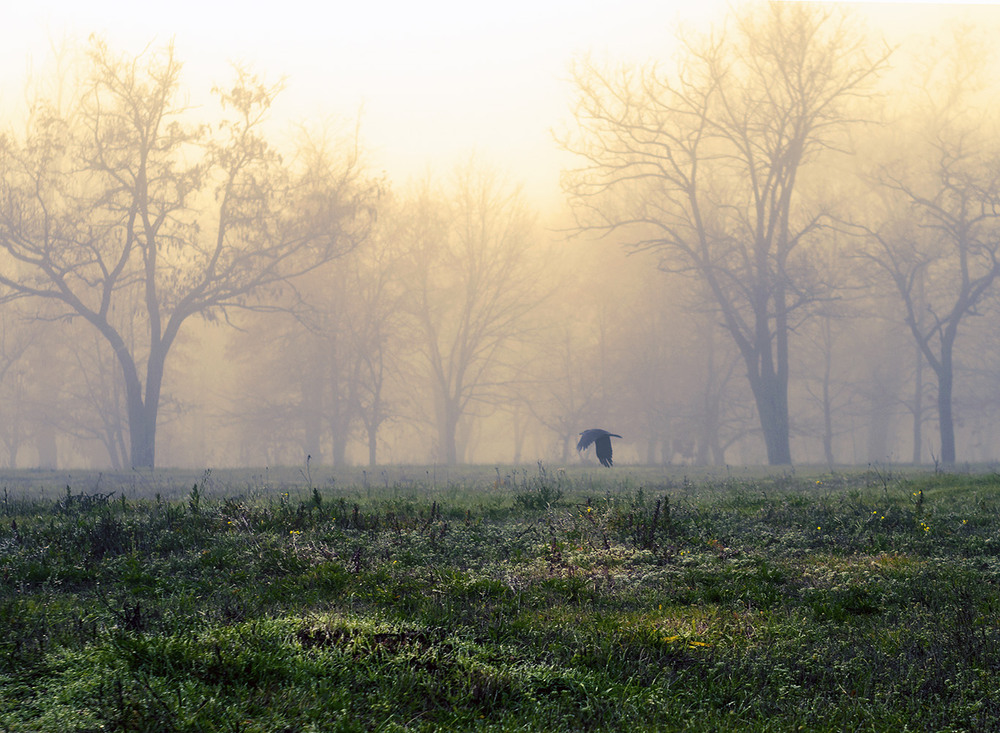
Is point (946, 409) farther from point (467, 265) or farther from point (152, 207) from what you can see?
point (152, 207)

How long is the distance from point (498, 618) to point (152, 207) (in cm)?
3081

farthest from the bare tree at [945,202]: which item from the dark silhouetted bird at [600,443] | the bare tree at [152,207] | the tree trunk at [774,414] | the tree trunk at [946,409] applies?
the bare tree at [152,207]

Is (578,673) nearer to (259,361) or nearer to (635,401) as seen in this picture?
(635,401)

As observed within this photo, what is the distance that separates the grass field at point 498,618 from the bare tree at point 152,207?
75.6 feet

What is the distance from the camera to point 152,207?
32.2 meters

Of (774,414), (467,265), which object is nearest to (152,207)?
(467,265)

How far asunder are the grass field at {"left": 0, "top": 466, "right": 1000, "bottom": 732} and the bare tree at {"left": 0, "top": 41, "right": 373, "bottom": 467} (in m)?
23.0

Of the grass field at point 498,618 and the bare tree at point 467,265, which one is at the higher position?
the bare tree at point 467,265

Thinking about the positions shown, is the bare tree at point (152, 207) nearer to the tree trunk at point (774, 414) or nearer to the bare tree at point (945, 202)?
the tree trunk at point (774, 414)

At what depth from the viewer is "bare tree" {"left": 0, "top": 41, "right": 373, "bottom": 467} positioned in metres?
30.5

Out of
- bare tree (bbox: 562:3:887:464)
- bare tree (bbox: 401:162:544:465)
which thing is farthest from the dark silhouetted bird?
bare tree (bbox: 401:162:544:465)

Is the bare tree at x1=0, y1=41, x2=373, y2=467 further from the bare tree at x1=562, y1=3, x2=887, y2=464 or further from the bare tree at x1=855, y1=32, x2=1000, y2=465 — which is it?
the bare tree at x1=855, y1=32, x2=1000, y2=465

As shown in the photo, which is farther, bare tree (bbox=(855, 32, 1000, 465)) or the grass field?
bare tree (bbox=(855, 32, 1000, 465))

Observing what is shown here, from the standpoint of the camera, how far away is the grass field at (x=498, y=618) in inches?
177
